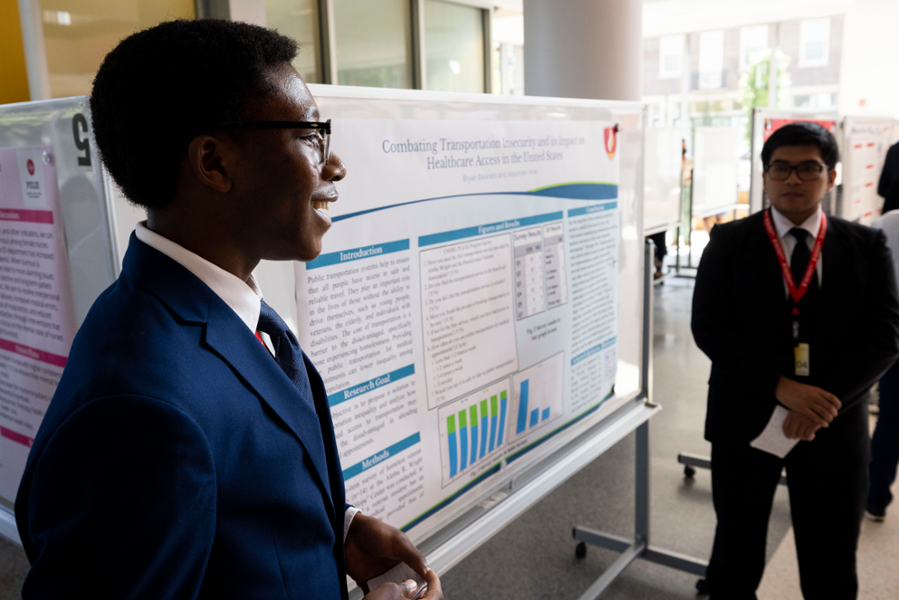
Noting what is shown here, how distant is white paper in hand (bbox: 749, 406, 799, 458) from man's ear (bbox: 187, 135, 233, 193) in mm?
1735

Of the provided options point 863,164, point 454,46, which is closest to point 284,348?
point 863,164

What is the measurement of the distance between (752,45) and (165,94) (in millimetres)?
12467

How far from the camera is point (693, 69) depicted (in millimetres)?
11766

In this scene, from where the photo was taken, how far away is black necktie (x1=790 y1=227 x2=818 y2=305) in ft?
6.15

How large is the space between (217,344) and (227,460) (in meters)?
0.11

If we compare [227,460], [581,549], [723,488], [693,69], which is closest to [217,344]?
[227,460]

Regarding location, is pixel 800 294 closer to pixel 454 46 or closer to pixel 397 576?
pixel 397 576

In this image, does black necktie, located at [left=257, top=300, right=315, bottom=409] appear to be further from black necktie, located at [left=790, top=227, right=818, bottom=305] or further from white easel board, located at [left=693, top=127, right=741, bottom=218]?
white easel board, located at [left=693, top=127, right=741, bottom=218]

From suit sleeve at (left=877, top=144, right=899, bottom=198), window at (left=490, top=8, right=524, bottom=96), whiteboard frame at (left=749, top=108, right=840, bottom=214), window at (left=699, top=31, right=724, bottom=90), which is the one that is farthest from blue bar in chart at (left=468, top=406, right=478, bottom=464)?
window at (left=699, top=31, right=724, bottom=90)

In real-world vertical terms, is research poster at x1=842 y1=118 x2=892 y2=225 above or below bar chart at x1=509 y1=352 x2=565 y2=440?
above

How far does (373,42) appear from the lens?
5.28 metres

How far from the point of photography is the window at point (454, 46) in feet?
19.4

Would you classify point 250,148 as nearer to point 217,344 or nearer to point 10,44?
point 217,344

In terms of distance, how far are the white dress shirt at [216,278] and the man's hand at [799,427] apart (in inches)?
63.2
